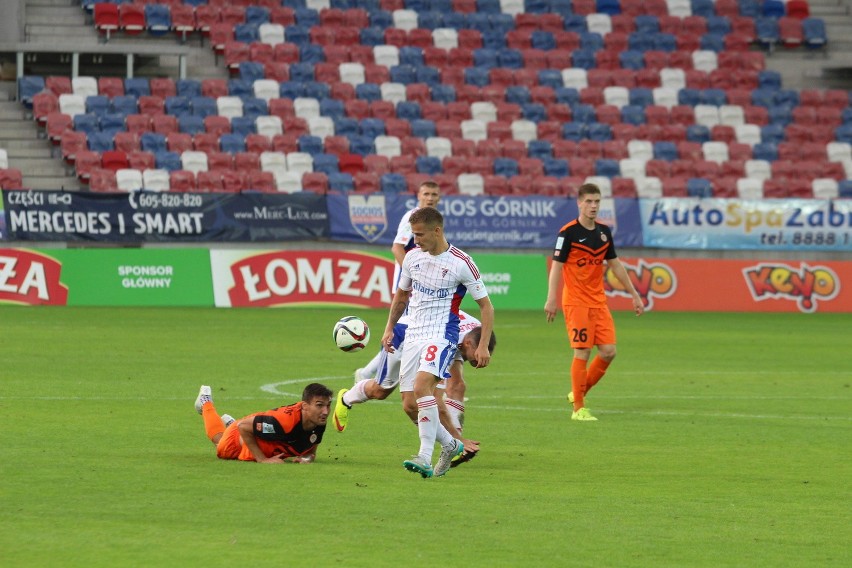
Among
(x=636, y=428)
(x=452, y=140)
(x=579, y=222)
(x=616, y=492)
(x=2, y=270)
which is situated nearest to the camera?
(x=616, y=492)

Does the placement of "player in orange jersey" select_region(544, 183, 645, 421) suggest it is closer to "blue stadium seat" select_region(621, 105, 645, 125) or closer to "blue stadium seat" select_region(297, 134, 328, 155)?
"blue stadium seat" select_region(297, 134, 328, 155)

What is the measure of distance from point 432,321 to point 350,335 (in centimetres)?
148

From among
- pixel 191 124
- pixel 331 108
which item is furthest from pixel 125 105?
pixel 331 108

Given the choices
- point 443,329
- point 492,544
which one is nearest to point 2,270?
point 443,329

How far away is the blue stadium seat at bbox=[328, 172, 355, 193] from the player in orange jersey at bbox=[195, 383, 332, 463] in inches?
947

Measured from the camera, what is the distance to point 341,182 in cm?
3453

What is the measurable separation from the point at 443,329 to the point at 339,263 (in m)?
19.6

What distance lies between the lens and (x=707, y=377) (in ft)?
60.9

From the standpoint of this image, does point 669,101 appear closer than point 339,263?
No

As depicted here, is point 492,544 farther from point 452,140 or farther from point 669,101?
point 669,101

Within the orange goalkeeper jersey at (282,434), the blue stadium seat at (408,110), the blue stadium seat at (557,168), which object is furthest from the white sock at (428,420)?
the blue stadium seat at (408,110)

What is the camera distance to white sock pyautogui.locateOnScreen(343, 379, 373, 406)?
1124 centimetres

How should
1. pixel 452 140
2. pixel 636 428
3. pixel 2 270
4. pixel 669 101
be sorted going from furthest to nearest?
pixel 669 101 → pixel 452 140 → pixel 2 270 → pixel 636 428

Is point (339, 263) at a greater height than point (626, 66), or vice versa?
point (626, 66)
